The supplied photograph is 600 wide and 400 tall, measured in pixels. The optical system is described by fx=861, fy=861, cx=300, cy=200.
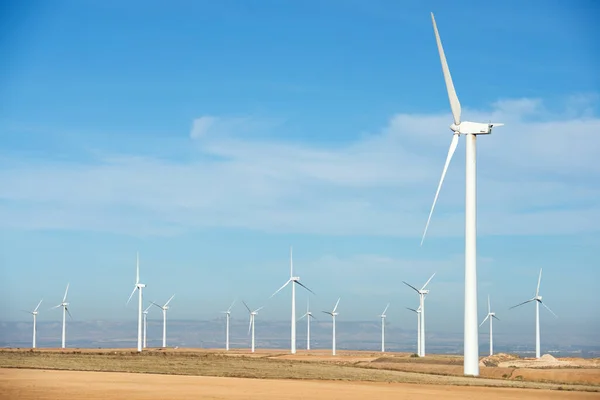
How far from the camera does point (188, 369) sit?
68562 millimetres

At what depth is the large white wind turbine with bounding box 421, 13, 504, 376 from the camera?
65125 mm

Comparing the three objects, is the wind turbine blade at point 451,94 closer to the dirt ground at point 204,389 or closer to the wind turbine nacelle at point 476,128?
the wind turbine nacelle at point 476,128

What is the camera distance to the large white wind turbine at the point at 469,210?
65.1 m

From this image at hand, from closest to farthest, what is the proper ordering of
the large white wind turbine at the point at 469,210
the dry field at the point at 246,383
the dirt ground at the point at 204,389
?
the dirt ground at the point at 204,389 → the dry field at the point at 246,383 → the large white wind turbine at the point at 469,210

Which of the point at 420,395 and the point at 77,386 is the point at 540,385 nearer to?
the point at 420,395

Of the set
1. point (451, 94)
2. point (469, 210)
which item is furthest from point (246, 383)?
point (451, 94)

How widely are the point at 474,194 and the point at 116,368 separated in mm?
30961

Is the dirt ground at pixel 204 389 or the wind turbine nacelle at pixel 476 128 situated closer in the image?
the dirt ground at pixel 204 389

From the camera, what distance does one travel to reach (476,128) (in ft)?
226

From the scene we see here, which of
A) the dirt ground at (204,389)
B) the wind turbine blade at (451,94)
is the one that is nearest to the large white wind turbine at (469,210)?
the wind turbine blade at (451,94)

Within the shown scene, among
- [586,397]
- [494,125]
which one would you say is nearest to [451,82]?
[494,125]

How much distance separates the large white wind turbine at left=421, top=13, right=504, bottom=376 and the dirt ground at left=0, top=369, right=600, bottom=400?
9.34 metres

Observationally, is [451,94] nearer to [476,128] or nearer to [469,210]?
[476,128]

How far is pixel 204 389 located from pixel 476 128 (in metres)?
32.3
